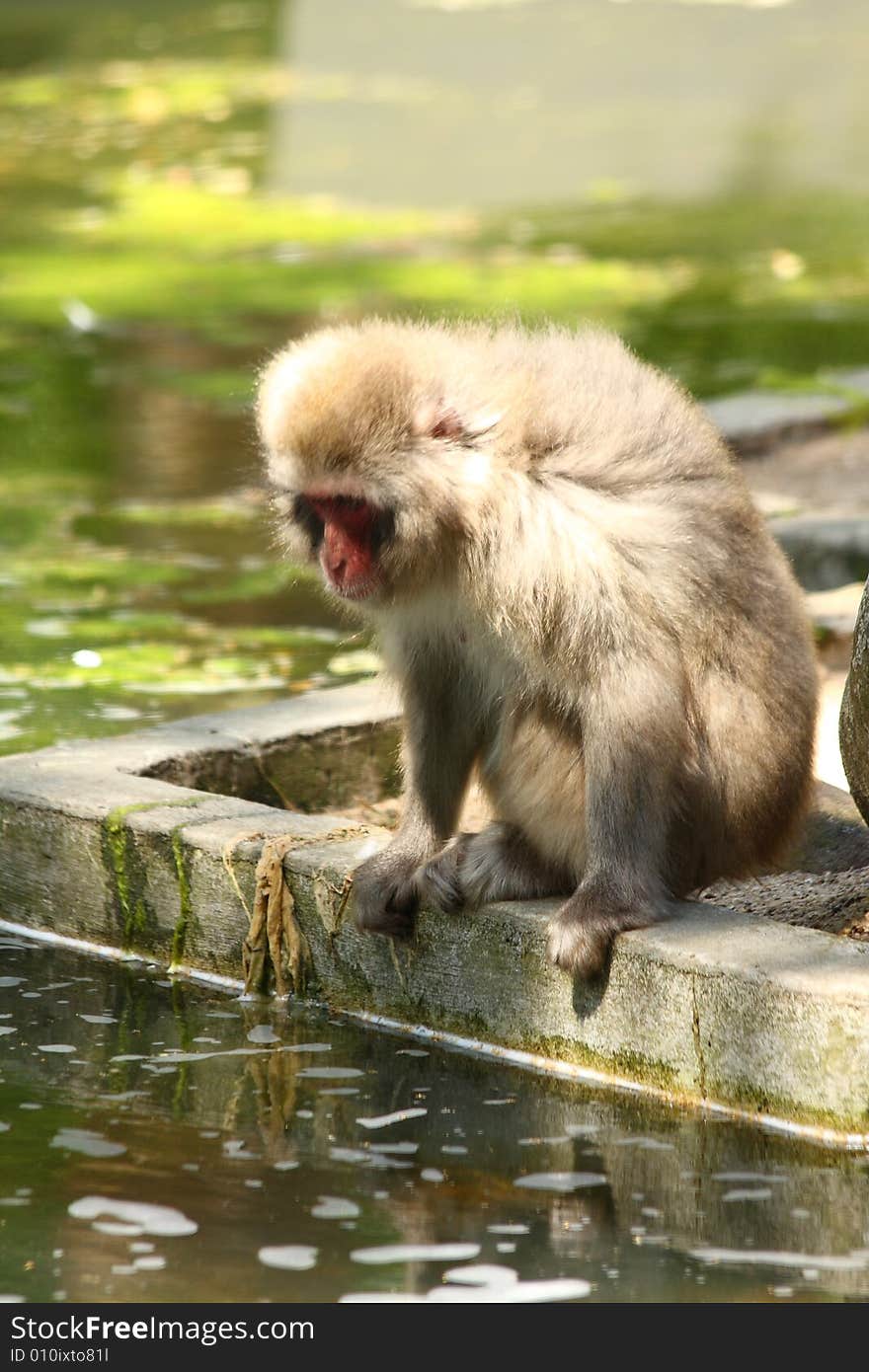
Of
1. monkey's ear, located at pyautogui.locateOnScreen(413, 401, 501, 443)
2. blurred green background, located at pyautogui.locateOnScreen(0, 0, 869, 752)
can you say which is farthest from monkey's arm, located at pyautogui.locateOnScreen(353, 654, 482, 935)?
blurred green background, located at pyautogui.locateOnScreen(0, 0, 869, 752)

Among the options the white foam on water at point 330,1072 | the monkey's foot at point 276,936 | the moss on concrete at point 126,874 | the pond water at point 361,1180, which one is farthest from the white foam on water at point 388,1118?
the moss on concrete at point 126,874

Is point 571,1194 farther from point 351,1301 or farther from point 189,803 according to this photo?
point 189,803

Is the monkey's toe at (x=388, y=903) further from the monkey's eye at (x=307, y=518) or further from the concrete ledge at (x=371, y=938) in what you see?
the monkey's eye at (x=307, y=518)

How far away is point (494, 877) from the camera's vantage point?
4.98m

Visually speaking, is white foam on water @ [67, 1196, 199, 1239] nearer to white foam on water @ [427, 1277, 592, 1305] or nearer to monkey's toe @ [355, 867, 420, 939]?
white foam on water @ [427, 1277, 592, 1305]

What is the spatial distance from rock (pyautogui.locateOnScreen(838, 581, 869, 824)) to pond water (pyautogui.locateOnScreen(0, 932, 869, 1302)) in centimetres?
81

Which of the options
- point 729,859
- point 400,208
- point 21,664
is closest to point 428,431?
point 729,859

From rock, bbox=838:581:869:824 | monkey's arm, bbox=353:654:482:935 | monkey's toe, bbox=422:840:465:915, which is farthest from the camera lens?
monkey's arm, bbox=353:654:482:935

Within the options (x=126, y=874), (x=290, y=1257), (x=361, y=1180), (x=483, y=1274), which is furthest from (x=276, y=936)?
(x=483, y=1274)

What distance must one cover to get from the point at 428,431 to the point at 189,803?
1420 millimetres

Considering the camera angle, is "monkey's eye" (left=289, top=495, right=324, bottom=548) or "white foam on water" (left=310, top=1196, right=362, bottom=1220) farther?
"monkey's eye" (left=289, top=495, right=324, bottom=548)

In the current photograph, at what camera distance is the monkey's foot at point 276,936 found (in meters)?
5.22

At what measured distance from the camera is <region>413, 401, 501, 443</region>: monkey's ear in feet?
15.2

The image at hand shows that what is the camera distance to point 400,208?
20.1 meters
